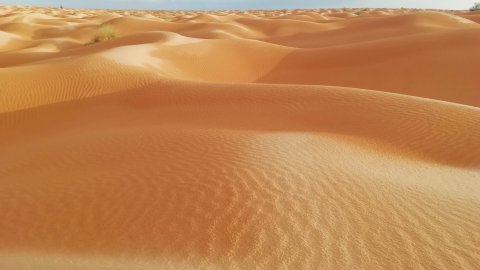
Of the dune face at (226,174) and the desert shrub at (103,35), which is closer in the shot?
the dune face at (226,174)

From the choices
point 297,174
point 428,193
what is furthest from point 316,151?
point 428,193

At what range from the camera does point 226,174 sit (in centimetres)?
437

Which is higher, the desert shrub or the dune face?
the dune face

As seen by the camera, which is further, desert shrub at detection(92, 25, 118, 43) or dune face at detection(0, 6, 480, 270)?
desert shrub at detection(92, 25, 118, 43)

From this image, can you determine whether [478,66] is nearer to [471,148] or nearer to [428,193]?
[471,148]

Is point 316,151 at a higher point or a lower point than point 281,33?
higher

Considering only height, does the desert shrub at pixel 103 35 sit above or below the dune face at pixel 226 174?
below

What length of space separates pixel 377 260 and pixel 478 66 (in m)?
11.7

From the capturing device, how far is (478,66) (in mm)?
12742

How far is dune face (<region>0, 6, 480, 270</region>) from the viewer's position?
3.18 metres

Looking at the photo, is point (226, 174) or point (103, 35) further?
point (103, 35)

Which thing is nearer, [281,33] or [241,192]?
[241,192]

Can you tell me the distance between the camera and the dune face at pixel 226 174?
125 inches

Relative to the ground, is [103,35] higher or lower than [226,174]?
lower
